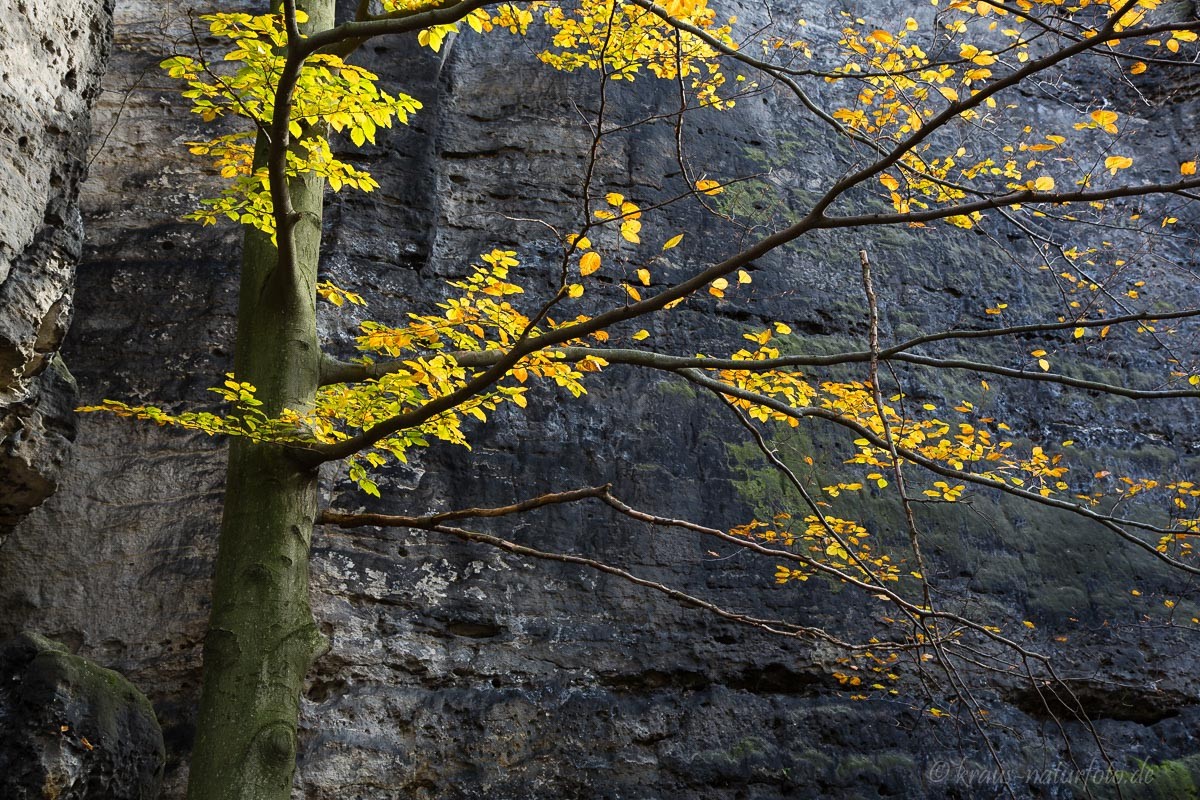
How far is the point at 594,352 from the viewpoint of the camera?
4.09m

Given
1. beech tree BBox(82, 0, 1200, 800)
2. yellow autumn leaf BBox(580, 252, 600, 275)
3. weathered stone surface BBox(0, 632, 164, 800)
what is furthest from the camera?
weathered stone surface BBox(0, 632, 164, 800)

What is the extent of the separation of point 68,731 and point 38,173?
2549mm

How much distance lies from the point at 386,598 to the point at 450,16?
3.80 metres

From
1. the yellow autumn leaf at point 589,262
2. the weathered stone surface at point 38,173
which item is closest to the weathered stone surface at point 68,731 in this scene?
the weathered stone surface at point 38,173

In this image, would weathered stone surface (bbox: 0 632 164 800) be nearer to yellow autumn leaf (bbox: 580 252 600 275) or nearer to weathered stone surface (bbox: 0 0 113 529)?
weathered stone surface (bbox: 0 0 113 529)

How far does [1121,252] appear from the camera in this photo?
28.7 feet

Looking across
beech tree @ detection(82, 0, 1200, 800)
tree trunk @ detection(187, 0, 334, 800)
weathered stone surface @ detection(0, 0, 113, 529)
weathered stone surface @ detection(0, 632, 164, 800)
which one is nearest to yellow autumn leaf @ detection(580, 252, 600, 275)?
beech tree @ detection(82, 0, 1200, 800)

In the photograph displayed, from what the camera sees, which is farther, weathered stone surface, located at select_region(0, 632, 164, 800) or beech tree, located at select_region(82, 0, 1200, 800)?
weathered stone surface, located at select_region(0, 632, 164, 800)

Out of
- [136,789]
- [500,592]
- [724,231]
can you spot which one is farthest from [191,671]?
[724,231]

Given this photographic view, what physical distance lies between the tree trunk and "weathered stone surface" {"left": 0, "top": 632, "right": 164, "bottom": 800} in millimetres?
1213

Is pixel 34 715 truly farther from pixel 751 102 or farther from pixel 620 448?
pixel 751 102

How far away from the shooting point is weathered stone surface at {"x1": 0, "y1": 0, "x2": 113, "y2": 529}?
11.8ft

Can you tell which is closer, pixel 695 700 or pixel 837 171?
pixel 695 700

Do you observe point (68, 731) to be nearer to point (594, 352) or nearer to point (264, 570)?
point (264, 570)
